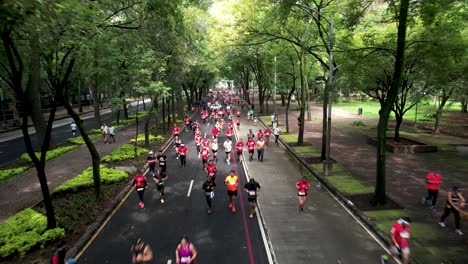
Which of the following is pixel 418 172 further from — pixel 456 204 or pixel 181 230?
pixel 181 230

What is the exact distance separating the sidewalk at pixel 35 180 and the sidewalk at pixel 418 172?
50.3 feet

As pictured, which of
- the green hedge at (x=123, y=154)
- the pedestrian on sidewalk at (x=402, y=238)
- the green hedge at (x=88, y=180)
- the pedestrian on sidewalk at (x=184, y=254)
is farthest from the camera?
the green hedge at (x=123, y=154)

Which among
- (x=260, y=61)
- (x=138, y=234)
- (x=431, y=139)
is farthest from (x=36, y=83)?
(x=431, y=139)

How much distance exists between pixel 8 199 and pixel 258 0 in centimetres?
1702

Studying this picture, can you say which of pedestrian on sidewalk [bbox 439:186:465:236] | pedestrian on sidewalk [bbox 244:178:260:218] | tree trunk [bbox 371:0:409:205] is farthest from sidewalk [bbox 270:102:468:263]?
pedestrian on sidewalk [bbox 244:178:260:218]

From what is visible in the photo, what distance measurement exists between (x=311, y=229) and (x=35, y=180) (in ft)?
49.3

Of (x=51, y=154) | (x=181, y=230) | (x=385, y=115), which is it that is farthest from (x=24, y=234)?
(x=51, y=154)

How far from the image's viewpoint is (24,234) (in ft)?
34.9

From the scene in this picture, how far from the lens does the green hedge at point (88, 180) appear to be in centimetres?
1546

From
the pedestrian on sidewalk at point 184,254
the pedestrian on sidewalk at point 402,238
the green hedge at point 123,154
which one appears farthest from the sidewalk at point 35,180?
the pedestrian on sidewalk at point 402,238

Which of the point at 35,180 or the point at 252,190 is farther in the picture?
the point at 35,180

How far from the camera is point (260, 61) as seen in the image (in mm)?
42188

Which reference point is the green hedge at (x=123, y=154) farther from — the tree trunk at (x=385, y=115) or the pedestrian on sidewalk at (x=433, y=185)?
the pedestrian on sidewalk at (x=433, y=185)

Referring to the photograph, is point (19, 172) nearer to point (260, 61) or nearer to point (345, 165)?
point (345, 165)
